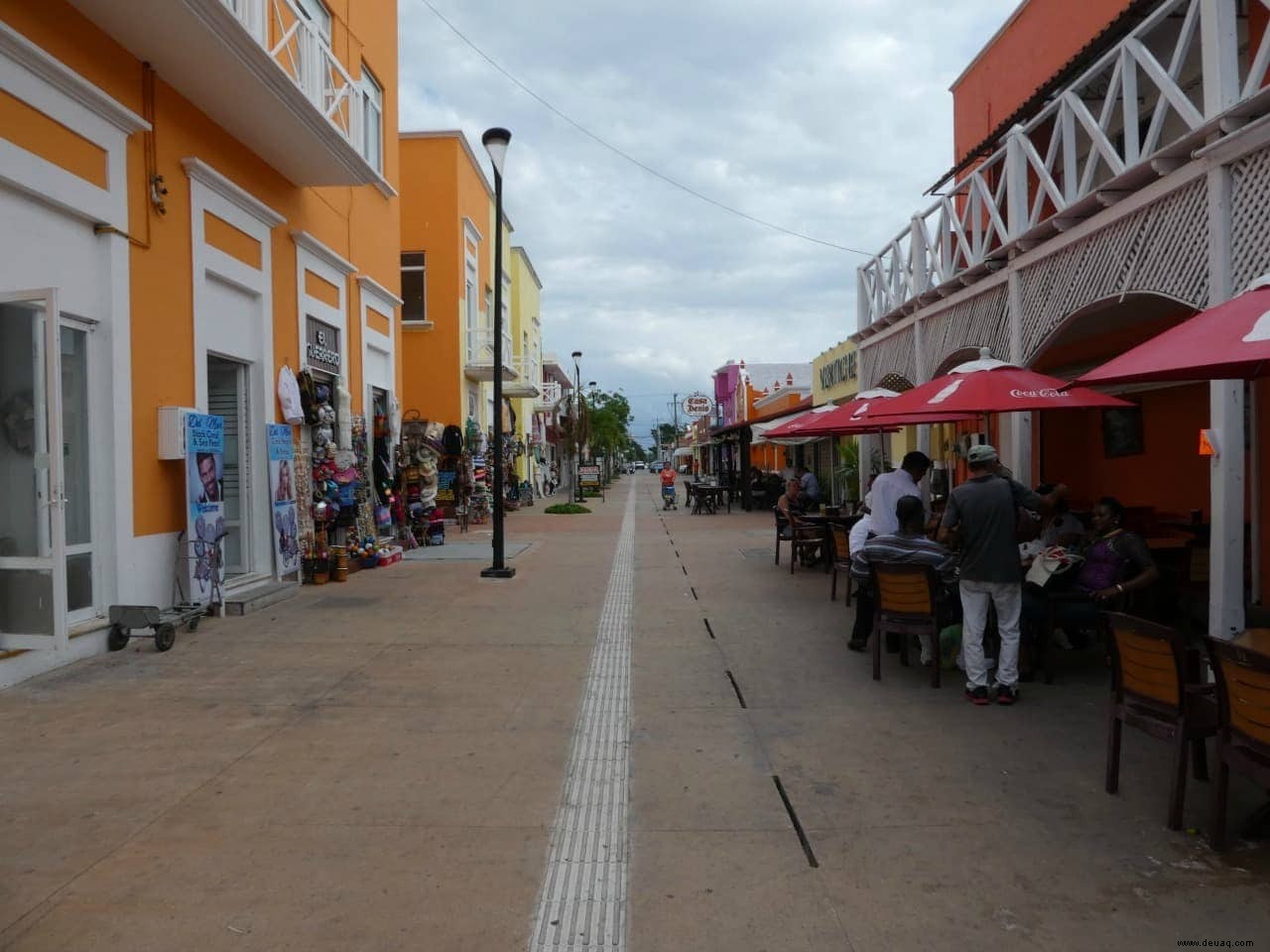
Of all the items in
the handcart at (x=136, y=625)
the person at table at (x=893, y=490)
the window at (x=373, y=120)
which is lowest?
the handcart at (x=136, y=625)

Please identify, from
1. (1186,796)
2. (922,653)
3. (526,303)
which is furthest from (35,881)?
(526,303)

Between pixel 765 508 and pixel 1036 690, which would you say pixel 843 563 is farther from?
pixel 765 508

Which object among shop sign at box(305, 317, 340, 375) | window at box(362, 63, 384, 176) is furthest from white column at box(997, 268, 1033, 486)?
window at box(362, 63, 384, 176)

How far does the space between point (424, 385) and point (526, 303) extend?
15.0m

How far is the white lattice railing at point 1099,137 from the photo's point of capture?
564cm

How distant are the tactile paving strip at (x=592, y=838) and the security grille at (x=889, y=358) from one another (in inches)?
301

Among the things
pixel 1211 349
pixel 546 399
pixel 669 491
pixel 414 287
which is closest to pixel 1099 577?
pixel 1211 349

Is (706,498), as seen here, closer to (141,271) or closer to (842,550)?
(842,550)

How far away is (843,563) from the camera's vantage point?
938 centimetres

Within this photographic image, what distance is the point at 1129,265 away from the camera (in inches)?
259

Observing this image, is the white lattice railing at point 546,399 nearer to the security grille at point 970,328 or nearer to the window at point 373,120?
the window at point 373,120

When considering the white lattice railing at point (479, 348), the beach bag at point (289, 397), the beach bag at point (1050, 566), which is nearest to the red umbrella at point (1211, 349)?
the beach bag at point (1050, 566)

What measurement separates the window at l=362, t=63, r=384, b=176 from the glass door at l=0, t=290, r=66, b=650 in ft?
28.5

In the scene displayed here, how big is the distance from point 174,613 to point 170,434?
1.64 meters
